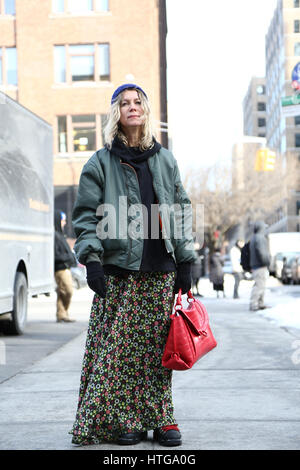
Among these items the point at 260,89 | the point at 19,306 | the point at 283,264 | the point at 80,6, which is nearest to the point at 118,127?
the point at 19,306

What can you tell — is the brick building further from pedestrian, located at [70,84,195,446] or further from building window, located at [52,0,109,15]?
pedestrian, located at [70,84,195,446]

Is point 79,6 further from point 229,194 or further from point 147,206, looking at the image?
point 147,206

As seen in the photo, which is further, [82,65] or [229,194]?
[229,194]

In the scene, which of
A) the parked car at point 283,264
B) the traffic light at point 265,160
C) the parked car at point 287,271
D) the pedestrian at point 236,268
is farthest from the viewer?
the parked car at point 283,264

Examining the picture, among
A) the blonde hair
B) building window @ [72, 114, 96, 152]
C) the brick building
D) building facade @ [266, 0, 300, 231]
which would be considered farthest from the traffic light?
building facade @ [266, 0, 300, 231]

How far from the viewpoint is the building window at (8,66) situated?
120 ft

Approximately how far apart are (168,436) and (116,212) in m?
1.26

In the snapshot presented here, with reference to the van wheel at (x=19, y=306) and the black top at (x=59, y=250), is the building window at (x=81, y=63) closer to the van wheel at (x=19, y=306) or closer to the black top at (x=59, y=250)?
the black top at (x=59, y=250)

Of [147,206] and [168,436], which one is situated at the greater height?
[147,206]

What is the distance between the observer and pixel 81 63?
119 feet

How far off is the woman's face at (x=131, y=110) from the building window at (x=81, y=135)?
31.7m

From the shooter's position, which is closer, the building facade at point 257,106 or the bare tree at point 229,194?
the bare tree at point 229,194

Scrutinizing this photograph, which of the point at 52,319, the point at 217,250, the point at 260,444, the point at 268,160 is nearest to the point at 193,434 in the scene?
the point at 260,444

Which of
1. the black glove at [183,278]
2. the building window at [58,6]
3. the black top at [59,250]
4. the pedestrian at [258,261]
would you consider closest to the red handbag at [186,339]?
the black glove at [183,278]
